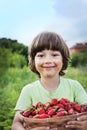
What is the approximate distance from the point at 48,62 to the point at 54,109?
0.28m

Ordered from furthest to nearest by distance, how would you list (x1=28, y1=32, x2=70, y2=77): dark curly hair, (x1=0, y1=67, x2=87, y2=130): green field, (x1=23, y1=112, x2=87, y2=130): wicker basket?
(x1=0, y1=67, x2=87, y2=130): green field < (x1=28, y1=32, x2=70, y2=77): dark curly hair < (x1=23, y1=112, x2=87, y2=130): wicker basket

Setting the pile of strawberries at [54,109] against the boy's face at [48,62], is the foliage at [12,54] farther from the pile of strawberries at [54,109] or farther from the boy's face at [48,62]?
the pile of strawberries at [54,109]

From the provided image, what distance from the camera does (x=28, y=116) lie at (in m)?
1.95

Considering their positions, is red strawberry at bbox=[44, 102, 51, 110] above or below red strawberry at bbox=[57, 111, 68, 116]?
above

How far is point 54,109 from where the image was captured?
6.25 feet

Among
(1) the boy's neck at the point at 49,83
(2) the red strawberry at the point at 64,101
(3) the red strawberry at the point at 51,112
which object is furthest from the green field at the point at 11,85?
(3) the red strawberry at the point at 51,112

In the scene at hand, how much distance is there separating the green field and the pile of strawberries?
0.61m

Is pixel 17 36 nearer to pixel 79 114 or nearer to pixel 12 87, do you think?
pixel 12 87

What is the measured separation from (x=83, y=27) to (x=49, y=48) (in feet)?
2.03

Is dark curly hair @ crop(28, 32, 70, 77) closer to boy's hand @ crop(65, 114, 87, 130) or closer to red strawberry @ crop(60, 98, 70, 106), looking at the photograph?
red strawberry @ crop(60, 98, 70, 106)

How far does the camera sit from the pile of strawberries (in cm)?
189

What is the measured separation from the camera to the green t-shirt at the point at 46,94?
6.94ft

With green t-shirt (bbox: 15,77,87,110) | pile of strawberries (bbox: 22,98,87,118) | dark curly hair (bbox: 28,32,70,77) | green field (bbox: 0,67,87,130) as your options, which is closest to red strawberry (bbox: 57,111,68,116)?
pile of strawberries (bbox: 22,98,87,118)

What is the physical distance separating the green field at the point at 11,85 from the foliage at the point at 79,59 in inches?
1.6
